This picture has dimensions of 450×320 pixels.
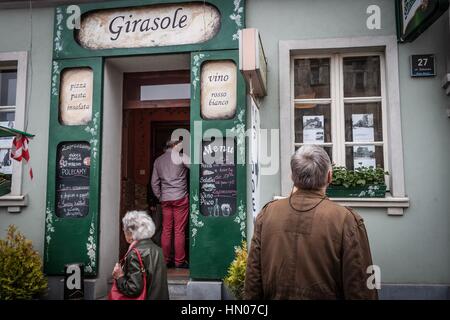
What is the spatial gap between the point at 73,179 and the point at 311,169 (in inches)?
176

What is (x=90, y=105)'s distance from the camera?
6188 millimetres

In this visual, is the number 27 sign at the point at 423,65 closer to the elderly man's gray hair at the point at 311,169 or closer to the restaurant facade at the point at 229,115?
the restaurant facade at the point at 229,115

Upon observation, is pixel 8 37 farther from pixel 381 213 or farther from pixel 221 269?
pixel 381 213

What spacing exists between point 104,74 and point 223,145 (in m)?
2.03

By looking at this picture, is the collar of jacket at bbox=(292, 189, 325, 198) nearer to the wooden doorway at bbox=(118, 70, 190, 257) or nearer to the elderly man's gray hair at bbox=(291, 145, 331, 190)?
the elderly man's gray hair at bbox=(291, 145, 331, 190)

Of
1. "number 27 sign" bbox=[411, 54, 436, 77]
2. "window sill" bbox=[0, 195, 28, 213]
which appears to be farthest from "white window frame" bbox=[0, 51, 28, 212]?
"number 27 sign" bbox=[411, 54, 436, 77]

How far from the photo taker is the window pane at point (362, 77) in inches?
229

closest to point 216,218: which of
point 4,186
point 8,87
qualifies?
point 4,186

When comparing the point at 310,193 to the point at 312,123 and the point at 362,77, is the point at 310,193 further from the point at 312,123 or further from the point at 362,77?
the point at 362,77

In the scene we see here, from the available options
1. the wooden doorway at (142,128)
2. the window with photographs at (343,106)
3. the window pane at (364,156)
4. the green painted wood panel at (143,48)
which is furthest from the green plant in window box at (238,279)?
the green painted wood panel at (143,48)

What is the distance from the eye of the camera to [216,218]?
5.70 meters

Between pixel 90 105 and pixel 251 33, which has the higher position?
pixel 251 33

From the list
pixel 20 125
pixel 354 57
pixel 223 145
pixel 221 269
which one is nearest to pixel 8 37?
pixel 20 125

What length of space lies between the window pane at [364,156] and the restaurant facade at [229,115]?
0.04 ft
